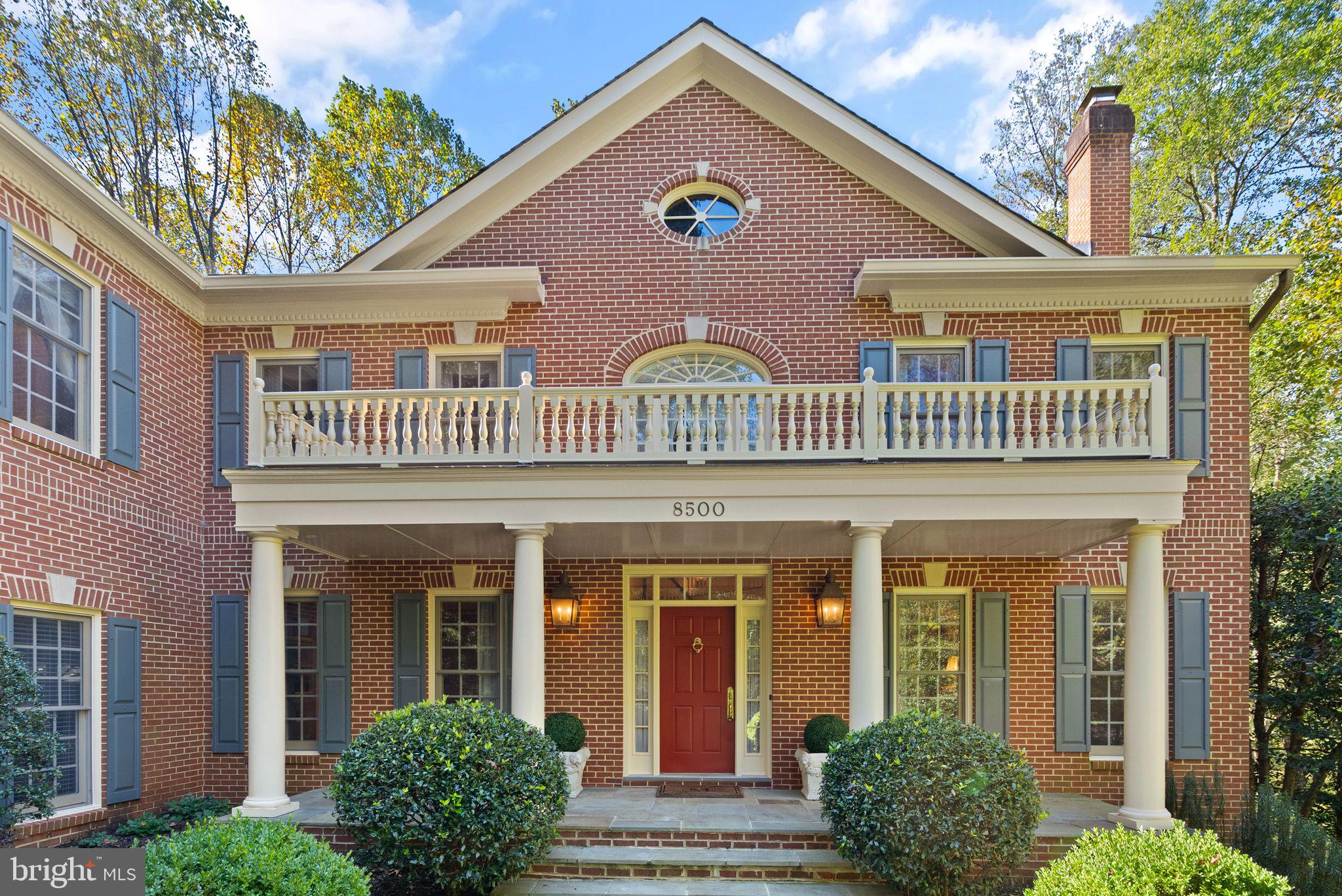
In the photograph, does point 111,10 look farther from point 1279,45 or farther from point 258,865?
point 1279,45

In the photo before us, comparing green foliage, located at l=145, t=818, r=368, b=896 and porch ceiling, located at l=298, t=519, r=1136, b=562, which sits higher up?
porch ceiling, located at l=298, t=519, r=1136, b=562

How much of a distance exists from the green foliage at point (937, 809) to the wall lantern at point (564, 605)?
3.97 m

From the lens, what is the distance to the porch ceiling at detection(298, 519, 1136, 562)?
319 inches

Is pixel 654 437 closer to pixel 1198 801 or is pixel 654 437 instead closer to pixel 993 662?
pixel 993 662

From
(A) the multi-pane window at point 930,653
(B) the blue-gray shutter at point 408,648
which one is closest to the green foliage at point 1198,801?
(A) the multi-pane window at point 930,653

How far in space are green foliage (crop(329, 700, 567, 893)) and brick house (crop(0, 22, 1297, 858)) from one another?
1207 millimetres

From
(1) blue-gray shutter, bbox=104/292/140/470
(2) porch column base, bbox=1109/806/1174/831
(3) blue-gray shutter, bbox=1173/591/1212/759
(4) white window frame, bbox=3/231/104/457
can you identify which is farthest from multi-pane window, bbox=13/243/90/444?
(3) blue-gray shutter, bbox=1173/591/1212/759

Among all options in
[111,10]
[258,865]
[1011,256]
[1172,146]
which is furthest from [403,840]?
[1172,146]

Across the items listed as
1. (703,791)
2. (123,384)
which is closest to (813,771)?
(703,791)

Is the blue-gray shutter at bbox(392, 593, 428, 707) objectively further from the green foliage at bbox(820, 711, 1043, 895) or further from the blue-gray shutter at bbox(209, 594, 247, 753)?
the green foliage at bbox(820, 711, 1043, 895)

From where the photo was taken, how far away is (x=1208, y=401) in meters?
9.47

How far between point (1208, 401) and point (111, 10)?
18138mm

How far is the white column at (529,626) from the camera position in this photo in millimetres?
7664

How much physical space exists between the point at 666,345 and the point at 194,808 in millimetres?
7355
